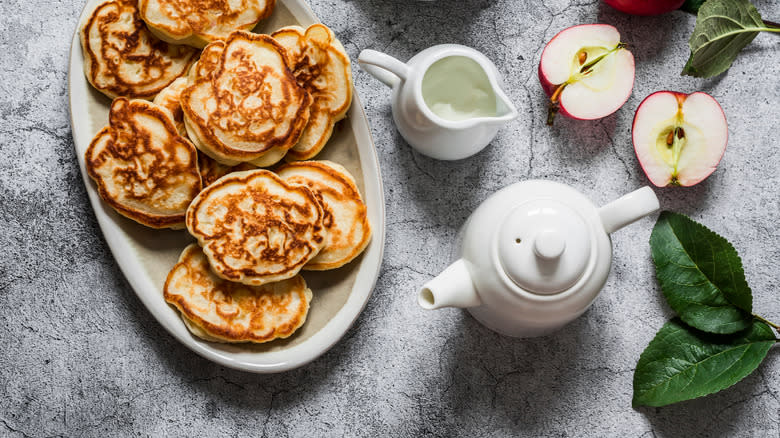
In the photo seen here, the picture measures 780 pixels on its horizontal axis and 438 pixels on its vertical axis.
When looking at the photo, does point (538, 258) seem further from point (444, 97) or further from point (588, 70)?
point (588, 70)

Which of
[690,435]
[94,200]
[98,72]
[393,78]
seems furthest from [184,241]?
[690,435]

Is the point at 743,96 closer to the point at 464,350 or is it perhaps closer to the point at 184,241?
the point at 464,350

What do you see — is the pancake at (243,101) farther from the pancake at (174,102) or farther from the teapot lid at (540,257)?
the teapot lid at (540,257)

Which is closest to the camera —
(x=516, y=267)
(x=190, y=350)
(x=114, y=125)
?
(x=516, y=267)

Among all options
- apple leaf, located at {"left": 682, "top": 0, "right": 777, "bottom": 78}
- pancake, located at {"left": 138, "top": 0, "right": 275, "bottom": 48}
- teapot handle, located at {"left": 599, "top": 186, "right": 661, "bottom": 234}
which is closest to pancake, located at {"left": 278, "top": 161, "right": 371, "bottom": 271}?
pancake, located at {"left": 138, "top": 0, "right": 275, "bottom": 48}

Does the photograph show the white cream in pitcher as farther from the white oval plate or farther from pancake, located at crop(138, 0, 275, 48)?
pancake, located at crop(138, 0, 275, 48)

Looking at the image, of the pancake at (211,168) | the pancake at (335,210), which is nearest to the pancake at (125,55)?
the pancake at (211,168)
